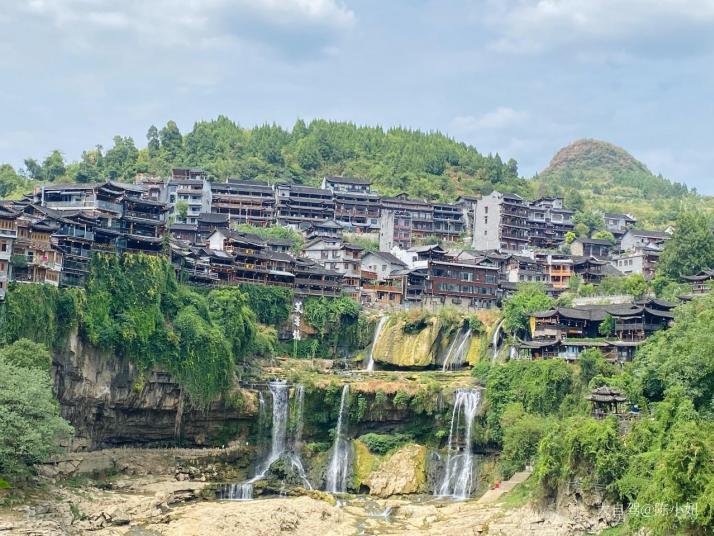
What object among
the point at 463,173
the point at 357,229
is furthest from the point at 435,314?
the point at 463,173

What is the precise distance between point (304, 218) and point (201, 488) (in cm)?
5591

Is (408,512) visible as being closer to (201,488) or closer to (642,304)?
(201,488)

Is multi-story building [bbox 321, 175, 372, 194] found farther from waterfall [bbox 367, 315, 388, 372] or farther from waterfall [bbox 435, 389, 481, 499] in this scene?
waterfall [bbox 435, 389, 481, 499]

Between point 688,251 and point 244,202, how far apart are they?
5011 centimetres

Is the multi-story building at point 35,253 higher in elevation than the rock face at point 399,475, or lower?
higher

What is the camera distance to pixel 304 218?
11888cm

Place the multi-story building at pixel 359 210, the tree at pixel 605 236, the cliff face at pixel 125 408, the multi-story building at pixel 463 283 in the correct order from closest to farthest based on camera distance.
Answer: the cliff face at pixel 125 408
the multi-story building at pixel 463 283
the tree at pixel 605 236
the multi-story building at pixel 359 210

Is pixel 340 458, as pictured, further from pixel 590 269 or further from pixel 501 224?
pixel 501 224

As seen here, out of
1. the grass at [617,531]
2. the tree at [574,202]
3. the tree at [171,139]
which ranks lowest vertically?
the grass at [617,531]

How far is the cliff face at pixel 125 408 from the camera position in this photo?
68000 mm

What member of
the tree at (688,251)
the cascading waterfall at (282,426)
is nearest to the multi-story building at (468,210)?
the tree at (688,251)

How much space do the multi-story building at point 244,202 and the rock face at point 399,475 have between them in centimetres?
5051

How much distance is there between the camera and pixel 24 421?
183 feet

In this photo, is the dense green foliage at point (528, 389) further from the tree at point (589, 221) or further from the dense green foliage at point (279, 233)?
the tree at point (589, 221)
